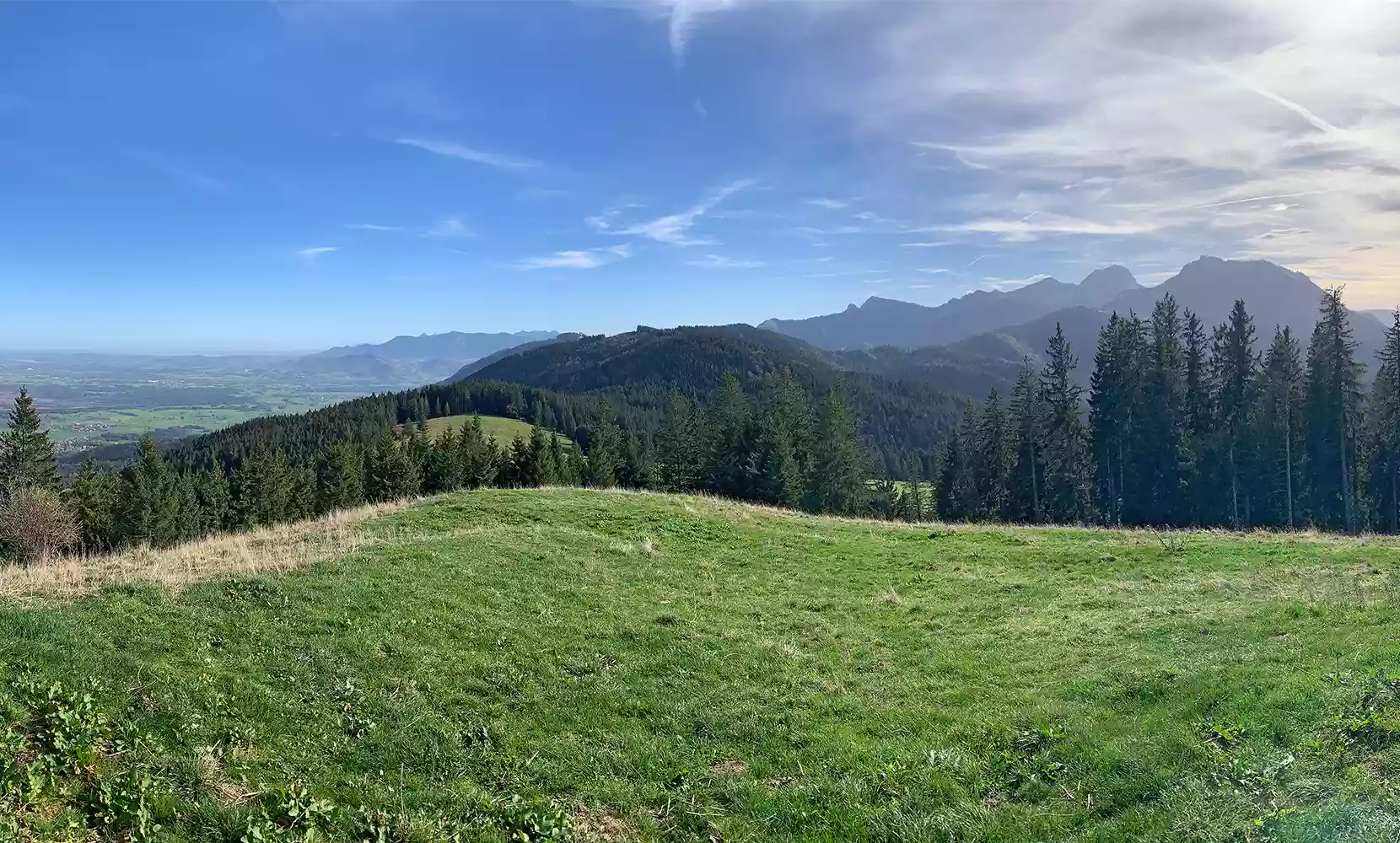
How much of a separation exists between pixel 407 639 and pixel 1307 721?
13.2 metres

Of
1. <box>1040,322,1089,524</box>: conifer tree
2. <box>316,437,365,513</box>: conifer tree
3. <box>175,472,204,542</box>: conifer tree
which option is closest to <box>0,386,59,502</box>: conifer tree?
<box>175,472,204,542</box>: conifer tree

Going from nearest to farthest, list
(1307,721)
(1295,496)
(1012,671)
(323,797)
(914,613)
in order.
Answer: (323,797) < (1307,721) < (1012,671) < (914,613) < (1295,496)

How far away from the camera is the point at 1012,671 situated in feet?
41.6

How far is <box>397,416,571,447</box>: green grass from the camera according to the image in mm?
143500

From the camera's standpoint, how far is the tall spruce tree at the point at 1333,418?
49.4 m

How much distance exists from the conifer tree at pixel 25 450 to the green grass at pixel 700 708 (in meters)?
63.8

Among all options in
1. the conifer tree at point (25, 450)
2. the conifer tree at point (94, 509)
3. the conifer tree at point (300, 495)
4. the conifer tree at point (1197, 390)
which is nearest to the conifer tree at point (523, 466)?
the conifer tree at point (300, 495)

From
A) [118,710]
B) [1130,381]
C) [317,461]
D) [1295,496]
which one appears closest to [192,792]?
[118,710]

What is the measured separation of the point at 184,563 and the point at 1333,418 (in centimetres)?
6923

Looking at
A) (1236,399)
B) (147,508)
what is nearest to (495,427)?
(147,508)

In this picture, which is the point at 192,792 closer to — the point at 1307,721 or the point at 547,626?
the point at 547,626

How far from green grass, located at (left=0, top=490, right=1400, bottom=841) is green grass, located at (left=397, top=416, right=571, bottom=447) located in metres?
127

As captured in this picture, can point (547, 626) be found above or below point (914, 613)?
above

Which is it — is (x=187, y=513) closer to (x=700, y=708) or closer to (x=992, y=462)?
(x=700, y=708)
